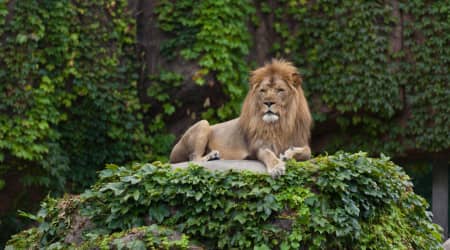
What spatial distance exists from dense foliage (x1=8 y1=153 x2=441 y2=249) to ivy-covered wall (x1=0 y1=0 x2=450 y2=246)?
16.5 ft

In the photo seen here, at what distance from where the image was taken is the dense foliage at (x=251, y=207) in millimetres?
8055

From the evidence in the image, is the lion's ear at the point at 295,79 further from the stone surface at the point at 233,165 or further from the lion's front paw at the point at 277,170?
the lion's front paw at the point at 277,170

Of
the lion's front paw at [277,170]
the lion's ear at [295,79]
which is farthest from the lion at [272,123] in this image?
the lion's front paw at [277,170]

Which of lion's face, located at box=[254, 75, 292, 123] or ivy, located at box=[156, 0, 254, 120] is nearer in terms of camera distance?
lion's face, located at box=[254, 75, 292, 123]

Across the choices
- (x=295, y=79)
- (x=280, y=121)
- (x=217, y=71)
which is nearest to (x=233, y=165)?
(x=280, y=121)

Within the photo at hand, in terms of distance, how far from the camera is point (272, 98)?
891 centimetres

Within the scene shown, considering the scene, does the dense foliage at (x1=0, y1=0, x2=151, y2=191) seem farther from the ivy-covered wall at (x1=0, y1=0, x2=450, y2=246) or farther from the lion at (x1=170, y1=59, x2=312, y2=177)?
the lion at (x1=170, y1=59, x2=312, y2=177)

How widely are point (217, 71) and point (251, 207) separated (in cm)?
665

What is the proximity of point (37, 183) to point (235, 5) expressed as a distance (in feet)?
13.9

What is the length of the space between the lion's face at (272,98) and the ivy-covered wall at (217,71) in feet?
17.4

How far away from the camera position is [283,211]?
814 centimetres

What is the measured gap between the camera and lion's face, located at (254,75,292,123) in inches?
350

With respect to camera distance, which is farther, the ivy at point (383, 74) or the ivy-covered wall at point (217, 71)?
the ivy at point (383, 74)

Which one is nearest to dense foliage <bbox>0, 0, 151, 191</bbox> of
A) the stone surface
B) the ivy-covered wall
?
the ivy-covered wall
